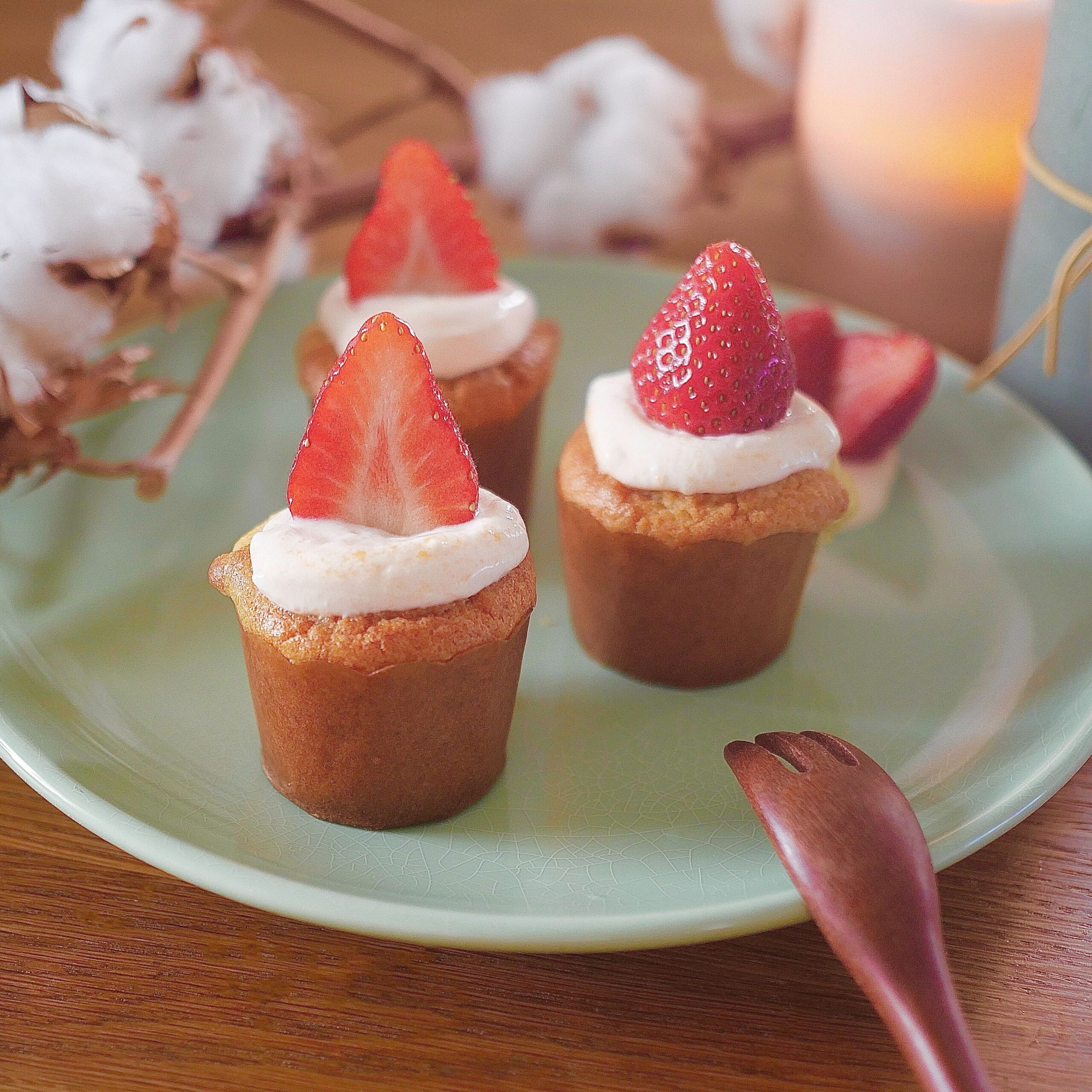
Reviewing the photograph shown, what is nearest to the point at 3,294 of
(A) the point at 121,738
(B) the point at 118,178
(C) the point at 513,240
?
(B) the point at 118,178

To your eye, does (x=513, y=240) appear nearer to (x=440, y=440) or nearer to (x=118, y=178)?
(x=118, y=178)

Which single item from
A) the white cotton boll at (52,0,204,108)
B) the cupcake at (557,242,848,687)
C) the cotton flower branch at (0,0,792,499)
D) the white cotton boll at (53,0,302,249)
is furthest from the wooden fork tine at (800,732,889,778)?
the white cotton boll at (52,0,204,108)

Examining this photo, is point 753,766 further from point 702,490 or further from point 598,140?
point 598,140

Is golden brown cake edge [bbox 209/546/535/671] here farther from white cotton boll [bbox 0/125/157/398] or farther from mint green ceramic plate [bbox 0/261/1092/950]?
white cotton boll [bbox 0/125/157/398]

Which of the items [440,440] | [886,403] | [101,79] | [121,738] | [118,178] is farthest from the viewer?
[886,403]

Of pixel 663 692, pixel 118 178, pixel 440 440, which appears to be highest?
pixel 118 178

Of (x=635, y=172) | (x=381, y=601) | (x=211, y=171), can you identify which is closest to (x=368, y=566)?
(x=381, y=601)
